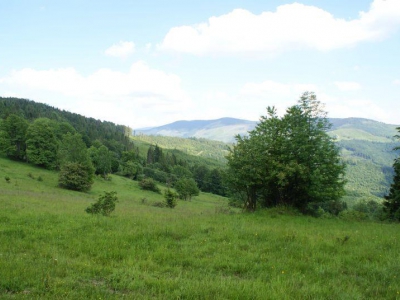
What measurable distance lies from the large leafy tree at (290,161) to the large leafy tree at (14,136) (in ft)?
228

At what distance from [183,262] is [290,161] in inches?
621

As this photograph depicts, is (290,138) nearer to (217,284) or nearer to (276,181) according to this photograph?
(276,181)

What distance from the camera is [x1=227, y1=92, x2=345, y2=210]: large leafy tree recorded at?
21.8 m

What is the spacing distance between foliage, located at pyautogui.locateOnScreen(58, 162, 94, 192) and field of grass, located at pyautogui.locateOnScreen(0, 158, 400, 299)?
4788 cm

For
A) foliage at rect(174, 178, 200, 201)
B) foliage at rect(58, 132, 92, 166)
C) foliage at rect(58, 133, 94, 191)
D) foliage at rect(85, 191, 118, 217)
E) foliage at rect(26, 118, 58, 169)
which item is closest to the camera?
foliage at rect(85, 191, 118, 217)

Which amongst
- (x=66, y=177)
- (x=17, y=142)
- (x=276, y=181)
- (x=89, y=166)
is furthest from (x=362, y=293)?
(x=17, y=142)

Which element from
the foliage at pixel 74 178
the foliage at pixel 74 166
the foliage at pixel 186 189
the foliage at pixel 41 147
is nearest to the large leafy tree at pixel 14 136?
the foliage at pixel 41 147

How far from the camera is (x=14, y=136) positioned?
74.3 metres

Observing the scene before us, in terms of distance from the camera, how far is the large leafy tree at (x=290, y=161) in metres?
21.8

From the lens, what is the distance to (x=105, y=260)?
26.9 feet

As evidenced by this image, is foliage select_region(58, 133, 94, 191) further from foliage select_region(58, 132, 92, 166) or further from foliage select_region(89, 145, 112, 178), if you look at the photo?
foliage select_region(89, 145, 112, 178)

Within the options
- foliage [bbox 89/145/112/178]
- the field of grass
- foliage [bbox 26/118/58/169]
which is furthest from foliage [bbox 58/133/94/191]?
the field of grass

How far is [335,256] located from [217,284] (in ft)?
16.1

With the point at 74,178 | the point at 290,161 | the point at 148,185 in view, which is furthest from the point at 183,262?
the point at 148,185
